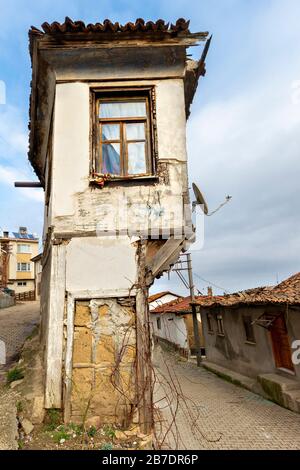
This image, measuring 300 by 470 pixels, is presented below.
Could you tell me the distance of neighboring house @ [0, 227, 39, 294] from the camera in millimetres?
40906

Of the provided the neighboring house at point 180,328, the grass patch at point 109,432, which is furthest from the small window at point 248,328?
the grass patch at point 109,432

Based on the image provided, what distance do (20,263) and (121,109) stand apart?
41.0 m

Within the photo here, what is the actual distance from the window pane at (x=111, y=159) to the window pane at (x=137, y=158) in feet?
0.73

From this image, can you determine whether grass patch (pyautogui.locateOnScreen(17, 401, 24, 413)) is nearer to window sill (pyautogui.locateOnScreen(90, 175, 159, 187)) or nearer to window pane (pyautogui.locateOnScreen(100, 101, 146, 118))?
window sill (pyautogui.locateOnScreen(90, 175, 159, 187))

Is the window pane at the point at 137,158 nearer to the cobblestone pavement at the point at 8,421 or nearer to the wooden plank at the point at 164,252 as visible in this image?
the wooden plank at the point at 164,252

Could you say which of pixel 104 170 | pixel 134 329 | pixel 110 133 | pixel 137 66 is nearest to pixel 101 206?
pixel 104 170

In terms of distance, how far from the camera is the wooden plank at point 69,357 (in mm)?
4305


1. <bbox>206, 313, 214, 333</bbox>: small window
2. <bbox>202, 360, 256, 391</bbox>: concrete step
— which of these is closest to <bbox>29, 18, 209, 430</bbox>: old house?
<bbox>202, 360, 256, 391</bbox>: concrete step

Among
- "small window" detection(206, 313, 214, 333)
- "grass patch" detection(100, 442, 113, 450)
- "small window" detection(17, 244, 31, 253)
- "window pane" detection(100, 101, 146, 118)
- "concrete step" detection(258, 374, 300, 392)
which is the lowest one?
"concrete step" detection(258, 374, 300, 392)

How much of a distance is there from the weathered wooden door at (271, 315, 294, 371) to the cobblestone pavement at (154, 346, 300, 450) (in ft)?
4.82

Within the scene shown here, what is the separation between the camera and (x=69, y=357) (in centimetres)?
450

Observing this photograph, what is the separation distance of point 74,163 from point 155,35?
9.19ft

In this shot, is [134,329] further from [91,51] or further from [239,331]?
[239,331]
